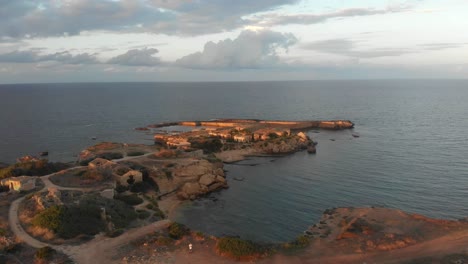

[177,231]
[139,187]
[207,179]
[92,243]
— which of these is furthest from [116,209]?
[207,179]

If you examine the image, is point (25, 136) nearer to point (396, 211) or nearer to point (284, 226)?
point (284, 226)

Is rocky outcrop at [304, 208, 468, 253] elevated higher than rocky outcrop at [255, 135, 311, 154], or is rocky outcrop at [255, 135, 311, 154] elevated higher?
rocky outcrop at [255, 135, 311, 154]

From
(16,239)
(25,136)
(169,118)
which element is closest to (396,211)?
(16,239)

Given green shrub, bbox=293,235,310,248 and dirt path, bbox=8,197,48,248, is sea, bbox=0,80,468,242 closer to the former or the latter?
green shrub, bbox=293,235,310,248

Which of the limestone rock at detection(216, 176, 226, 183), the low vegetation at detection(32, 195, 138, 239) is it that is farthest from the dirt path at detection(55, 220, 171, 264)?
the limestone rock at detection(216, 176, 226, 183)

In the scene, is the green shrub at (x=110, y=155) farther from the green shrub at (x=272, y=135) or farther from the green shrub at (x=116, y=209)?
the green shrub at (x=272, y=135)
